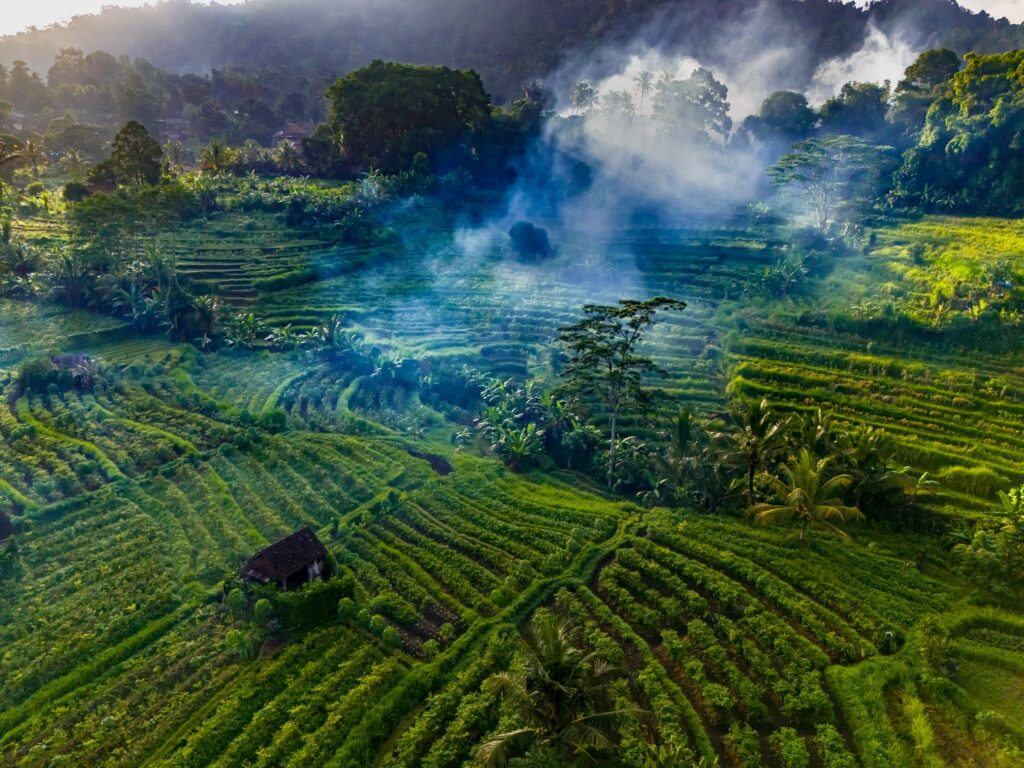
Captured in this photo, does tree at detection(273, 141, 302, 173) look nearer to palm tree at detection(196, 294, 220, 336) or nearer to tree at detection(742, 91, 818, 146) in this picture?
palm tree at detection(196, 294, 220, 336)

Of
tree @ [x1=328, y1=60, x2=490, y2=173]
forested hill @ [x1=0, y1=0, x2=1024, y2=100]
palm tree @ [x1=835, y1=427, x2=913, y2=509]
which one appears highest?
forested hill @ [x1=0, y1=0, x2=1024, y2=100]

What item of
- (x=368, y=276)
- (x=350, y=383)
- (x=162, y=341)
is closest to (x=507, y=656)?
(x=350, y=383)

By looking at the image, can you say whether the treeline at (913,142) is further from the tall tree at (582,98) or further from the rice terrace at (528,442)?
the tall tree at (582,98)

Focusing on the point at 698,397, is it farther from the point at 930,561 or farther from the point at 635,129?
→ the point at 635,129

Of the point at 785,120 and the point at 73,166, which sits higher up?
the point at 785,120

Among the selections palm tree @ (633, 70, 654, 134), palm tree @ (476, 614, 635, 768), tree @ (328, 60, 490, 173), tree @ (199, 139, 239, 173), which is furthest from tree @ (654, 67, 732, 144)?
palm tree @ (476, 614, 635, 768)

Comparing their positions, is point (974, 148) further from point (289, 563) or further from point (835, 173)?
point (289, 563)

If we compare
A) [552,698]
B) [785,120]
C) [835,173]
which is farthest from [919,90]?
[552,698]
